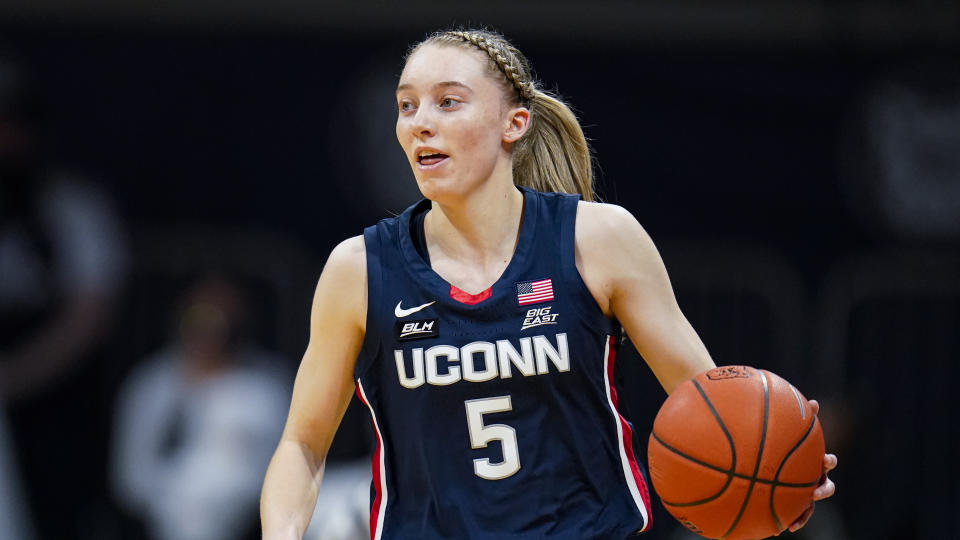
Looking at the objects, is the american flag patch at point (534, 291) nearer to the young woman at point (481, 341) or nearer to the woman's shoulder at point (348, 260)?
the young woman at point (481, 341)

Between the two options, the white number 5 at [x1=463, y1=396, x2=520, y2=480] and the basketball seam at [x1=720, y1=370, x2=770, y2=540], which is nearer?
the basketball seam at [x1=720, y1=370, x2=770, y2=540]

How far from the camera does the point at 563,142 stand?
4.69 meters

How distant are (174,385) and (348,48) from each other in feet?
9.14

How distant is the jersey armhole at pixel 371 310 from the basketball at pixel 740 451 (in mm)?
844

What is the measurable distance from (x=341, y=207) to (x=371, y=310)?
607 centimetres

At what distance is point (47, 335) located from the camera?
9.41m

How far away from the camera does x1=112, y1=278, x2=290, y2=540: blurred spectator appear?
8.67 m

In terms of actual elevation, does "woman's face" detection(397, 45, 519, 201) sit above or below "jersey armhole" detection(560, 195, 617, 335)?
above

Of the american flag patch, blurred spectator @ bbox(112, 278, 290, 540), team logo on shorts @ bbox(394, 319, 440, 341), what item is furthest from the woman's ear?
blurred spectator @ bbox(112, 278, 290, 540)

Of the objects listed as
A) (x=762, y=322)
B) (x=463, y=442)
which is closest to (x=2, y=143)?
(x=762, y=322)

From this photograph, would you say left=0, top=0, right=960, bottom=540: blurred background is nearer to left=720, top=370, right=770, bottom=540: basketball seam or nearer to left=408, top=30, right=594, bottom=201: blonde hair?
left=408, top=30, right=594, bottom=201: blonde hair

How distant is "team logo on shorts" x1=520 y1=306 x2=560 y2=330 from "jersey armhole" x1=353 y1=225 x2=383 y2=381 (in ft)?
1.40

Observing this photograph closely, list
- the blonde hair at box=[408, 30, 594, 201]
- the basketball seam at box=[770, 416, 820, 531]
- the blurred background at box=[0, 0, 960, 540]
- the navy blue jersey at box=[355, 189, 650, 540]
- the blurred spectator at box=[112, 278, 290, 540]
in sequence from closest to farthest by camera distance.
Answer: the basketball seam at box=[770, 416, 820, 531] < the navy blue jersey at box=[355, 189, 650, 540] < the blonde hair at box=[408, 30, 594, 201] < the blurred spectator at box=[112, 278, 290, 540] < the blurred background at box=[0, 0, 960, 540]

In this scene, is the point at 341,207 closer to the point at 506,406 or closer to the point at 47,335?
the point at 47,335
